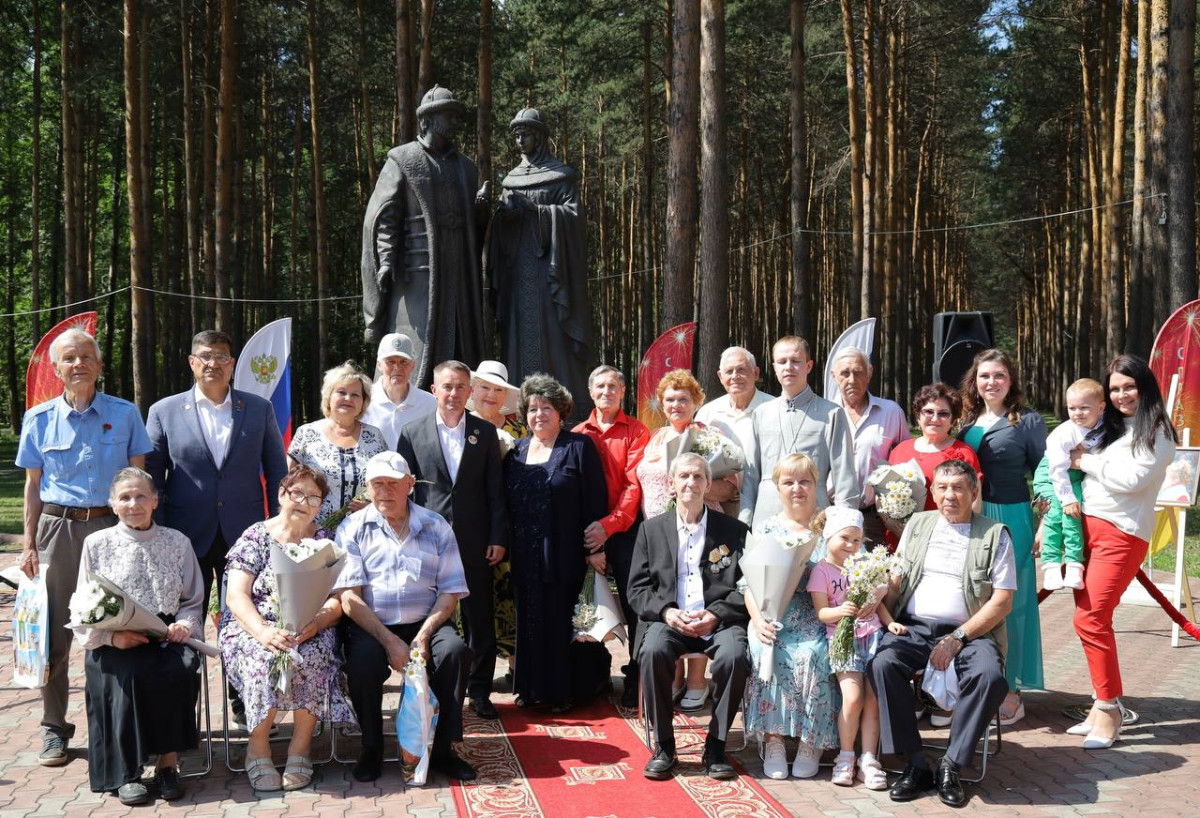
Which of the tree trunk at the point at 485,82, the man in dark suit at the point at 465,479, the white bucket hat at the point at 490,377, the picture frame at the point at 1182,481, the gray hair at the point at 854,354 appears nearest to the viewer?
the man in dark suit at the point at 465,479

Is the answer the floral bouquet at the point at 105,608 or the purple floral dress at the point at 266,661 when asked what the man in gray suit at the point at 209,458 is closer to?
the purple floral dress at the point at 266,661

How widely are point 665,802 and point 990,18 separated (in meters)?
23.9

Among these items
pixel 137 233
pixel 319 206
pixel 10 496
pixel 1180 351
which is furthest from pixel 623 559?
pixel 319 206

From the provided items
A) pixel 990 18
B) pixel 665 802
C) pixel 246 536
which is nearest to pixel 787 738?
pixel 665 802

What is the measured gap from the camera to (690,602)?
5.19m

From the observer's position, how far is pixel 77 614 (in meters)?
4.45

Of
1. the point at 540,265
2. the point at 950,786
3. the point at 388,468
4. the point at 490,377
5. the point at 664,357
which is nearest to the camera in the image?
the point at 950,786

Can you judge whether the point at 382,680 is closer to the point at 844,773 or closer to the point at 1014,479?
the point at 844,773

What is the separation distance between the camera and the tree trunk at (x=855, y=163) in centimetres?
2095

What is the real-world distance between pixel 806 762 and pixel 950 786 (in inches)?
24.6

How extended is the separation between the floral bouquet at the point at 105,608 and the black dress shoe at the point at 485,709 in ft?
5.98

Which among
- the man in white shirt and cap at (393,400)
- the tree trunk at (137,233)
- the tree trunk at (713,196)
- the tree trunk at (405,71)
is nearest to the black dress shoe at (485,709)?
the man in white shirt and cap at (393,400)

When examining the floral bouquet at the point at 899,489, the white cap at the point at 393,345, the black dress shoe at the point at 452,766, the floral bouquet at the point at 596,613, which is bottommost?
the black dress shoe at the point at 452,766

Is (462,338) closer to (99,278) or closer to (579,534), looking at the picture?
(579,534)
